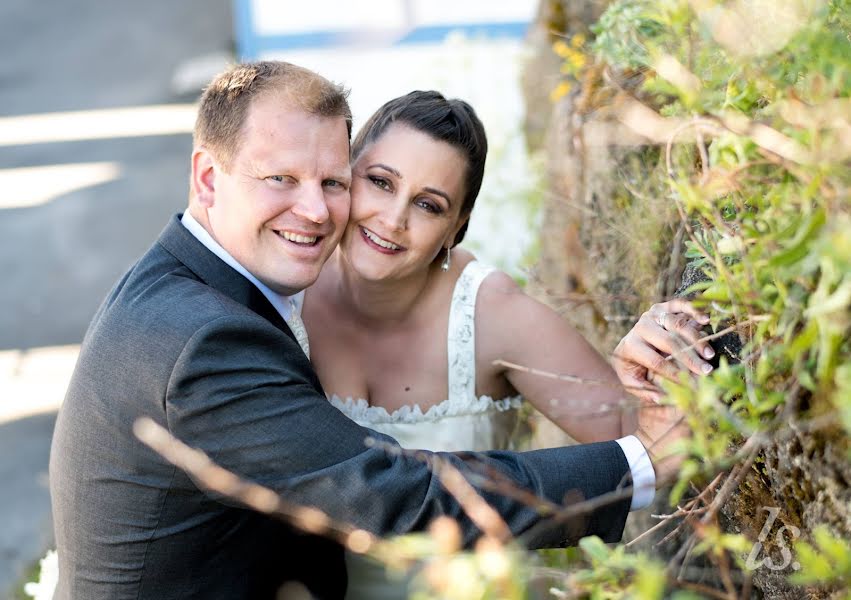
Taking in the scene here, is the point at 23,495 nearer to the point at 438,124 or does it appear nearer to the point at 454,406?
the point at 454,406

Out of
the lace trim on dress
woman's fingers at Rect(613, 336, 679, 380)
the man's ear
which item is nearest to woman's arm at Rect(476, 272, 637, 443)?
the lace trim on dress

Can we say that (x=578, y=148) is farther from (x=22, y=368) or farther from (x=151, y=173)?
(x=151, y=173)

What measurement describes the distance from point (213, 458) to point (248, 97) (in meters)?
1.08

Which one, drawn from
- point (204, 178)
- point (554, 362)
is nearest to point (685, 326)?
point (554, 362)

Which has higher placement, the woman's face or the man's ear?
the man's ear

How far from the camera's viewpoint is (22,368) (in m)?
6.50

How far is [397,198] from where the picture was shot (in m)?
3.14

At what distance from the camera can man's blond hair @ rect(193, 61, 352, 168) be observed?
280cm

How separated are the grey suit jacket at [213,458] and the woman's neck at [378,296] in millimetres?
727

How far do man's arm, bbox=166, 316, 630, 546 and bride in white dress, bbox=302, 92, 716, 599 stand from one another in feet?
2.44

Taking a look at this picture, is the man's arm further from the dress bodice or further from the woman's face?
the dress bodice

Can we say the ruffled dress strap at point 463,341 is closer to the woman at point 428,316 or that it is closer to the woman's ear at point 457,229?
the woman at point 428,316

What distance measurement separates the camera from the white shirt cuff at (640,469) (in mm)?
2305

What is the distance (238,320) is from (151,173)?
7.42 metres
